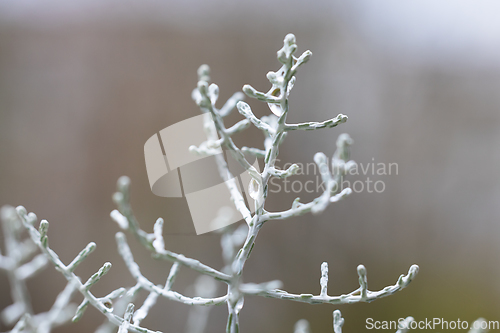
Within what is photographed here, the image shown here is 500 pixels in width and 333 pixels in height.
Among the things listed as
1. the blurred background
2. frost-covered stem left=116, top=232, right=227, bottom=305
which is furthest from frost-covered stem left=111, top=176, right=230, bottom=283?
the blurred background

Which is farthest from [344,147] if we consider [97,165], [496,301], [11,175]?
[496,301]

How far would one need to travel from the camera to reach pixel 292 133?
123 cm

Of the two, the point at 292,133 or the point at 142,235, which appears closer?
the point at 142,235

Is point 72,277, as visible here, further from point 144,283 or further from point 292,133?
point 292,133

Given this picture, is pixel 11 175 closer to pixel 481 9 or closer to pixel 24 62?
pixel 24 62

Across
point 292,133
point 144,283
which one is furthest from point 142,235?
point 292,133

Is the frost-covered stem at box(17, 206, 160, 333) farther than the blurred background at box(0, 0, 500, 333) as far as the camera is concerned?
Result: No

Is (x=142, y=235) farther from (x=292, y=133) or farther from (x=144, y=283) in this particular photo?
(x=292, y=133)

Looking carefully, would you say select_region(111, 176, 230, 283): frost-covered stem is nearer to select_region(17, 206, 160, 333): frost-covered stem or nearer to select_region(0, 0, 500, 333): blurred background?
select_region(17, 206, 160, 333): frost-covered stem

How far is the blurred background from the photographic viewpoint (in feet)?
3.89

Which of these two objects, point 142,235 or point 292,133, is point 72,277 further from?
point 292,133

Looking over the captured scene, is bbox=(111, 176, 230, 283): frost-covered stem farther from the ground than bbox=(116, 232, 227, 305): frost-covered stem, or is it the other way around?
bbox=(111, 176, 230, 283): frost-covered stem

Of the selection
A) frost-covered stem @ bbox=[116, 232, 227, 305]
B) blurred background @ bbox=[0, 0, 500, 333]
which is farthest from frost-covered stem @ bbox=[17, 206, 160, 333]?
blurred background @ bbox=[0, 0, 500, 333]

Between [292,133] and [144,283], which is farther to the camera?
[292,133]
